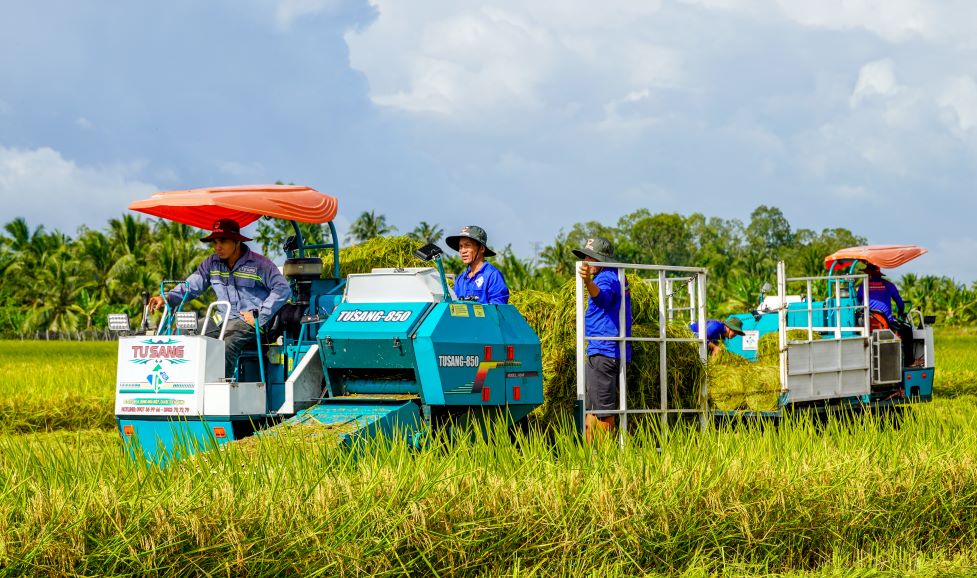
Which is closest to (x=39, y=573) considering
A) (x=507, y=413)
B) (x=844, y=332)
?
(x=507, y=413)

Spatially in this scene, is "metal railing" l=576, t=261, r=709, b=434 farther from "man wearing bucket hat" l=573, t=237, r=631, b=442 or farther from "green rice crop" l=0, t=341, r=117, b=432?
"green rice crop" l=0, t=341, r=117, b=432

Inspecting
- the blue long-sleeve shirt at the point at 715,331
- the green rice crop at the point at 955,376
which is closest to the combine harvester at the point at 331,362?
the blue long-sleeve shirt at the point at 715,331

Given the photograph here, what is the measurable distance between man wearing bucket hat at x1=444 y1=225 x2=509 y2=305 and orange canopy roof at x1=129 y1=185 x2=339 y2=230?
1.10m

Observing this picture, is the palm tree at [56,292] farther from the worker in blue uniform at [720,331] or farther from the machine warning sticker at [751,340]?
the machine warning sticker at [751,340]

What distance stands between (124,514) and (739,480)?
3.09 m

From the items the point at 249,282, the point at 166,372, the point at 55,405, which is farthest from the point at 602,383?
the point at 55,405

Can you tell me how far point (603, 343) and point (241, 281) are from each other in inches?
115

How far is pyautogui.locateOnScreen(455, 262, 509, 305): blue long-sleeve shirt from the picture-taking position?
8.41 meters

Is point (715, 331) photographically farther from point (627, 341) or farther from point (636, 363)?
point (627, 341)

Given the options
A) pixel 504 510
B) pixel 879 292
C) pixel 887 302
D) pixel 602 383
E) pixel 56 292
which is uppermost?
pixel 56 292

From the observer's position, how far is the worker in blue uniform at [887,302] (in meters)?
13.4

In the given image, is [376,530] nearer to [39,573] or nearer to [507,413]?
[39,573]

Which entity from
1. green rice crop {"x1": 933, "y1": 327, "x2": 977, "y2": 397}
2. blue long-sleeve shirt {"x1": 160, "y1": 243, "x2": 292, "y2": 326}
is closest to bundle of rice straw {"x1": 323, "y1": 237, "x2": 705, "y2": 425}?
blue long-sleeve shirt {"x1": 160, "y1": 243, "x2": 292, "y2": 326}

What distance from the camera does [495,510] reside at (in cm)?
520
